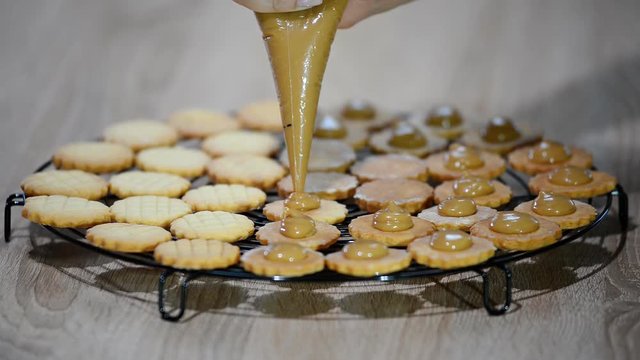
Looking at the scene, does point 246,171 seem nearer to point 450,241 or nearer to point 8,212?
point 8,212

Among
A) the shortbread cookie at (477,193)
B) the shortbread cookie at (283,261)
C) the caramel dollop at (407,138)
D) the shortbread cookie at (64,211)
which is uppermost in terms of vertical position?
the caramel dollop at (407,138)

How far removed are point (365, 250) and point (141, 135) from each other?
126cm

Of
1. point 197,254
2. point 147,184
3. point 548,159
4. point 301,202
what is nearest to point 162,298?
point 197,254

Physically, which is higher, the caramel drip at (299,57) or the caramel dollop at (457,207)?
the caramel drip at (299,57)

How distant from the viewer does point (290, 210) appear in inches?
104

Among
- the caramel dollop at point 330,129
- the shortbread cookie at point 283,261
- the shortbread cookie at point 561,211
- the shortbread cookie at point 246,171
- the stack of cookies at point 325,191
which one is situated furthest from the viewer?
the caramel dollop at point 330,129

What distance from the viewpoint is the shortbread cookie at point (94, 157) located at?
10.0 feet

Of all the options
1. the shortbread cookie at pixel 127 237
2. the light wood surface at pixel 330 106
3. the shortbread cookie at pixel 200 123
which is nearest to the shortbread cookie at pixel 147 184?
the light wood surface at pixel 330 106

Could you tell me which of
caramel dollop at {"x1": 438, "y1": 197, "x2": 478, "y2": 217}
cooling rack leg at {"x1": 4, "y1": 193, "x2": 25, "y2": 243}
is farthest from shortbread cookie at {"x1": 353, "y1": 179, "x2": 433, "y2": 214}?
cooling rack leg at {"x1": 4, "y1": 193, "x2": 25, "y2": 243}

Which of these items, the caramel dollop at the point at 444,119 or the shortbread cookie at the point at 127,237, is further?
the caramel dollop at the point at 444,119

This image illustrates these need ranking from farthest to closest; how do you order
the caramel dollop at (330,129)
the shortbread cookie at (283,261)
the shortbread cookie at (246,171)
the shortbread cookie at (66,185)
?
the caramel dollop at (330,129) < the shortbread cookie at (246,171) < the shortbread cookie at (66,185) < the shortbread cookie at (283,261)

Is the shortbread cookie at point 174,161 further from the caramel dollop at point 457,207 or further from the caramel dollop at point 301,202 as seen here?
the caramel dollop at point 457,207

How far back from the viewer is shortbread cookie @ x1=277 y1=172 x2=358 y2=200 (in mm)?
2869

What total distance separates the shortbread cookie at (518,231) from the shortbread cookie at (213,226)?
1.81 feet
